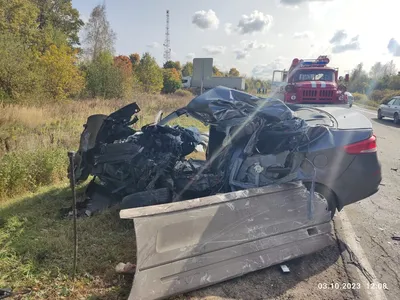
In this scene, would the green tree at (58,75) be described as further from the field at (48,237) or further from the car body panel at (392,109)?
the car body panel at (392,109)

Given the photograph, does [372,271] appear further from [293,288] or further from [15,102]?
[15,102]

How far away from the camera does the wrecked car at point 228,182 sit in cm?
257

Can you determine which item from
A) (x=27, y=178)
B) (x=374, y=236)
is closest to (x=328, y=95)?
(x=374, y=236)

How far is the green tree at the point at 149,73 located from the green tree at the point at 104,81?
8.49m

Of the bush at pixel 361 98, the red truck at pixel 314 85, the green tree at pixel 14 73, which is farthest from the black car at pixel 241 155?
the bush at pixel 361 98

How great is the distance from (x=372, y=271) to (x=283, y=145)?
1.67m

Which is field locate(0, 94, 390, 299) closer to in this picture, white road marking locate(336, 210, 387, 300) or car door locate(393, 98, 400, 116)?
white road marking locate(336, 210, 387, 300)

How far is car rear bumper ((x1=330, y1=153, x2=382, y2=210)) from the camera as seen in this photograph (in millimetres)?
3570

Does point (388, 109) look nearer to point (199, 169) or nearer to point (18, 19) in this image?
point (199, 169)

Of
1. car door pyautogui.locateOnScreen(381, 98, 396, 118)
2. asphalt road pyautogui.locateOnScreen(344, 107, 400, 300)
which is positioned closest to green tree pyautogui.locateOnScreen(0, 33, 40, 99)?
asphalt road pyautogui.locateOnScreen(344, 107, 400, 300)

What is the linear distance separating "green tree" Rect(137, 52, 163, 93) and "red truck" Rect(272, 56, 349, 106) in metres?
21.3

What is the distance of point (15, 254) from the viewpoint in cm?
293

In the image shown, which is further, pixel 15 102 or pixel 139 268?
pixel 15 102

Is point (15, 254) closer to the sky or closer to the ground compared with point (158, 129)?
closer to the ground
